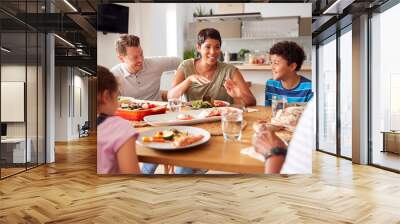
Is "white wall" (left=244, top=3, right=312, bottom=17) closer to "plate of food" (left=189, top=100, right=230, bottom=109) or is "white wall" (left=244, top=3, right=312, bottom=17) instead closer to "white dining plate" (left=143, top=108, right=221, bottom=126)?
"plate of food" (left=189, top=100, right=230, bottom=109)

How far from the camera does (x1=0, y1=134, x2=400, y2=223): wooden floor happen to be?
3471 millimetres

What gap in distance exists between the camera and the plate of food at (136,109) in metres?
4.10

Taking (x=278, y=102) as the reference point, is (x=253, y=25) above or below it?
above

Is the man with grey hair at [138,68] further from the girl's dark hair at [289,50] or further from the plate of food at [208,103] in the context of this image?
the girl's dark hair at [289,50]

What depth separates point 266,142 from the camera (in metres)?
4.03

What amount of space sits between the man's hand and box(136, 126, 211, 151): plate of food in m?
0.49

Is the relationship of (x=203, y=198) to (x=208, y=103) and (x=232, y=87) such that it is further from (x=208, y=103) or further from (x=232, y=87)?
(x=232, y=87)

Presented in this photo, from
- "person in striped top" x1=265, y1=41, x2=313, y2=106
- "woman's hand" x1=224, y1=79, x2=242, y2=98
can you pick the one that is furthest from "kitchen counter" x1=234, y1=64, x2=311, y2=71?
"woman's hand" x1=224, y1=79, x2=242, y2=98

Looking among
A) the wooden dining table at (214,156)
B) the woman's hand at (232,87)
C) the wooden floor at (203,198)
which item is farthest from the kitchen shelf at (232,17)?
the wooden floor at (203,198)

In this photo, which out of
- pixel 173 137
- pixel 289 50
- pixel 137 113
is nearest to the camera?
pixel 173 137

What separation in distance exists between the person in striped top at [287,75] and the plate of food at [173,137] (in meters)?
0.90

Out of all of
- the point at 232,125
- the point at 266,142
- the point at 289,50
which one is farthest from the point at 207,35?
the point at 266,142

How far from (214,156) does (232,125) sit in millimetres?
352

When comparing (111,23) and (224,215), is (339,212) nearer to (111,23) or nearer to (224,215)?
(224,215)
